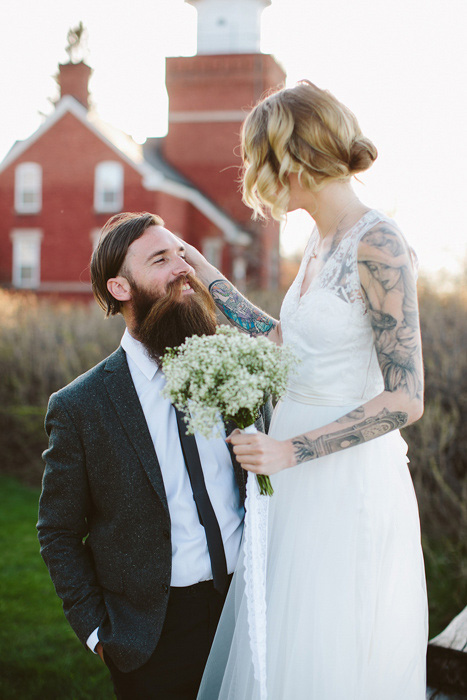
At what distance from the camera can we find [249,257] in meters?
27.5

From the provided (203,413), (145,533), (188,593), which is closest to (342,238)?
(203,413)

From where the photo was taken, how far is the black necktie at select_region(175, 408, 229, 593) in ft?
8.57

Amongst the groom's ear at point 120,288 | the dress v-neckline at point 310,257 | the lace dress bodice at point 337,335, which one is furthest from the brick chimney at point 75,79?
the lace dress bodice at point 337,335

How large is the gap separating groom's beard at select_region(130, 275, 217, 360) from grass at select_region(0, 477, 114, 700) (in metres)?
2.90

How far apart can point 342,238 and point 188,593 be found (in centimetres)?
154

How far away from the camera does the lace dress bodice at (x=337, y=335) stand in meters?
2.34

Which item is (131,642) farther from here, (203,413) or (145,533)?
(203,413)

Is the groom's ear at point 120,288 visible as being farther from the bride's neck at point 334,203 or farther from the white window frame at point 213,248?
the white window frame at point 213,248

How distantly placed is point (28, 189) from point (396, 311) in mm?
29366

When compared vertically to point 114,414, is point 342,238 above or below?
above

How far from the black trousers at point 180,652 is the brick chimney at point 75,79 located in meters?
29.6

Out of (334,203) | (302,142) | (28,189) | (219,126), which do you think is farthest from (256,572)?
(28,189)

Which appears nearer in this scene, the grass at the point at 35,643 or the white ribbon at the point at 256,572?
the white ribbon at the point at 256,572

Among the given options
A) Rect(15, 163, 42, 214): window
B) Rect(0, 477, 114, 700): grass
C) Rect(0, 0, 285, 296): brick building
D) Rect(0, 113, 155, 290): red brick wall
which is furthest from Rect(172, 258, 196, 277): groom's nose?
Rect(15, 163, 42, 214): window
